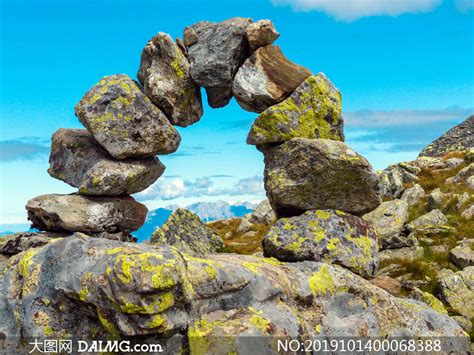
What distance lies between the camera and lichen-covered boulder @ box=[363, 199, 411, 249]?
27.0 m

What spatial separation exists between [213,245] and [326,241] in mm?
11436

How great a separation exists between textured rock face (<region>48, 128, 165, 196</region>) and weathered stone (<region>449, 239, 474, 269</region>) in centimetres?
1624

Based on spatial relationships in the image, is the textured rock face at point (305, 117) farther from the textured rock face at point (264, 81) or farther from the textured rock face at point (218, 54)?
the textured rock face at point (218, 54)

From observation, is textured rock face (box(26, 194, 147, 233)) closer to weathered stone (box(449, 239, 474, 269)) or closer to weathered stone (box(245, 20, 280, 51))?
weathered stone (box(245, 20, 280, 51))

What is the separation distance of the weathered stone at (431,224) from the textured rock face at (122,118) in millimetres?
18857

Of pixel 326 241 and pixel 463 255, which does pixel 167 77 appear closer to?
pixel 326 241

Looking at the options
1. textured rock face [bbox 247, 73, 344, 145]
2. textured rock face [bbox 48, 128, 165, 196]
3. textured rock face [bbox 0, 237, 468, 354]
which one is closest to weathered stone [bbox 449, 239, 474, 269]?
textured rock face [bbox 247, 73, 344, 145]

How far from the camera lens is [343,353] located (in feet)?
39.0

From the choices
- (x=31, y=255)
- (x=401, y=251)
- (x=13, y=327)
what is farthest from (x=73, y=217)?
(x=401, y=251)

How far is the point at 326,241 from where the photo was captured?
1570 centimetres

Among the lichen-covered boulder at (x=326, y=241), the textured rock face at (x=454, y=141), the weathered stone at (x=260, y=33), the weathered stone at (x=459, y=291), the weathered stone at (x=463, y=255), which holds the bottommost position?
the weathered stone at (x=459, y=291)

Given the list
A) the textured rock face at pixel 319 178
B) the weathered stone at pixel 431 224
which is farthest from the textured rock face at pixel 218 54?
the weathered stone at pixel 431 224

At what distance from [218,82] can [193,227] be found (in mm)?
9496

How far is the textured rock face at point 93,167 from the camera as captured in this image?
58.5ft
